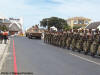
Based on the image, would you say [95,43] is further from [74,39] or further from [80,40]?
[74,39]

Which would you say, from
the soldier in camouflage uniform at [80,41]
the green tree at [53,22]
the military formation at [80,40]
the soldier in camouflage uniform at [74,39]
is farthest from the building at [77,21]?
the soldier in camouflage uniform at [80,41]

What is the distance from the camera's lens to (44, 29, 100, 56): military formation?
54.7 ft

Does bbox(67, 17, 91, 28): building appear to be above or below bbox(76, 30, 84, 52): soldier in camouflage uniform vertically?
above

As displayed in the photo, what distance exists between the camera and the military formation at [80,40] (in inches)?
657

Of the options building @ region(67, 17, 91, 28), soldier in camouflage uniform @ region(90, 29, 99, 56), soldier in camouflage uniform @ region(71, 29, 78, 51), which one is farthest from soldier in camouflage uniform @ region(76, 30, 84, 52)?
building @ region(67, 17, 91, 28)

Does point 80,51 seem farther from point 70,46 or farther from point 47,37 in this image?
point 47,37

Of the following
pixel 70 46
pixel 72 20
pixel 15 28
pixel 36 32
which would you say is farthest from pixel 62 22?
pixel 70 46

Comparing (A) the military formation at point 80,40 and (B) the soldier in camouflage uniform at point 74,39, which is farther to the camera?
(B) the soldier in camouflage uniform at point 74,39

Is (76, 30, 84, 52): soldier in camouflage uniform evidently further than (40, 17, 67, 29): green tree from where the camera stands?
No

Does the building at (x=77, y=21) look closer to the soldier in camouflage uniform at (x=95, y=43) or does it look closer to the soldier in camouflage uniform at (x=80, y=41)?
the soldier in camouflage uniform at (x=80, y=41)

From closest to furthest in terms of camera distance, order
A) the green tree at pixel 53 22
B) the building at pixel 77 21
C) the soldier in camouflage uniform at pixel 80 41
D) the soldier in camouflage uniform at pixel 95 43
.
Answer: the soldier in camouflage uniform at pixel 95 43 → the soldier in camouflage uniform at pixel 80 41 → the green tree at pixel 53 22 → the building at pixel 77 21

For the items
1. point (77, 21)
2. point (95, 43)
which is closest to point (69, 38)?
point (95, 43)

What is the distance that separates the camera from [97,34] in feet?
53.8

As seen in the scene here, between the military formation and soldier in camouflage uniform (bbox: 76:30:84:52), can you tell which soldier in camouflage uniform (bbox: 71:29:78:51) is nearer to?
the military formation
